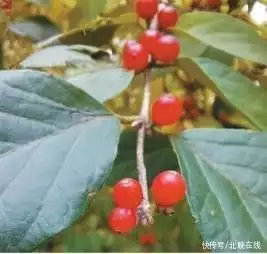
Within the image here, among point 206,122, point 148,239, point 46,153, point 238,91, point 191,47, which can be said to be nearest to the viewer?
point 46,153

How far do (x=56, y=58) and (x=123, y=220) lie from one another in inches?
8.1

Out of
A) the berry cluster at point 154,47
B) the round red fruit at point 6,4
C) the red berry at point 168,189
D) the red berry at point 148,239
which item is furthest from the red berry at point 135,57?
the red berry at point 148,239

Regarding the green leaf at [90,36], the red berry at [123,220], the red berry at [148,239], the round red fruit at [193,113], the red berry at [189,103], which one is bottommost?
the red berry at [148,239]

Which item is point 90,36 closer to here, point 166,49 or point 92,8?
point 92,8

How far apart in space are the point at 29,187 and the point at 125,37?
0.42m

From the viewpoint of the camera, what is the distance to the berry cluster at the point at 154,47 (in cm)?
62

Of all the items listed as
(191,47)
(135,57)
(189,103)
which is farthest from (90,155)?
(189,103)

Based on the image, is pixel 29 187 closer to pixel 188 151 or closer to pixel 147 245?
pixel 188 151

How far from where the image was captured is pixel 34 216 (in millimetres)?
472

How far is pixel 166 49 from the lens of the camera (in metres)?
0.63

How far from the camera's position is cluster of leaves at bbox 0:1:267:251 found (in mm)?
478

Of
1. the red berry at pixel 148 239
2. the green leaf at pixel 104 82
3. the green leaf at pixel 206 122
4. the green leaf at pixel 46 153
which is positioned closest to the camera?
the green leaf at pixel 46 153

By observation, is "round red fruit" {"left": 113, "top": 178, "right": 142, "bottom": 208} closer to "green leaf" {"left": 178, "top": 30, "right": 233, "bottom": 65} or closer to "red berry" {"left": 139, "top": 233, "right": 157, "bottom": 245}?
"green leaf" {"left": 178, "top": 30, "right": 233, "bottom": 65}

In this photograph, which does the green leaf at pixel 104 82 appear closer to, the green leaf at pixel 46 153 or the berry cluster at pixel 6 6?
the green leaf at pixel 46 153
